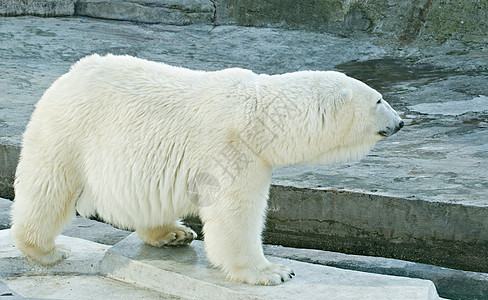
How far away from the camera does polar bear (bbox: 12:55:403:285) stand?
3.00 meters

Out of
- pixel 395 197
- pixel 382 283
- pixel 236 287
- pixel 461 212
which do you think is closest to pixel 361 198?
pixel 395 197

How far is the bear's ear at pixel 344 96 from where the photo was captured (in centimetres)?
301

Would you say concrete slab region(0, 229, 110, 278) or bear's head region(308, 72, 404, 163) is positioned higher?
bear's head region(308, 72, 404, 163)

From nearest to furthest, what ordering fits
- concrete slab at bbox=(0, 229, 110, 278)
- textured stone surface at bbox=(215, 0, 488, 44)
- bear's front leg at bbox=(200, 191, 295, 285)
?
bear's front leg at bbox=(200, 191, 295, 285) → concrete slab at bbox=(0, 229, 110, 278) → textured stone surface at bbox=(215, 0, 488, 44)

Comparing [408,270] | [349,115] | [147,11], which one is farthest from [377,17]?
[349,115]

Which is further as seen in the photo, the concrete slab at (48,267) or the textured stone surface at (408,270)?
the textured stone surface at (408,270)

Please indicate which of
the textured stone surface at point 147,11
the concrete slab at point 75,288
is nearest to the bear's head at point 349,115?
the concrete slab at point 75,288

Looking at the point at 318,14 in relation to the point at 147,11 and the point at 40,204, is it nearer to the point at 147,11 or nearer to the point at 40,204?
the point at 147,11

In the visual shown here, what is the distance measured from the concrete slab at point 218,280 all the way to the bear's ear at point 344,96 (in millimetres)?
809

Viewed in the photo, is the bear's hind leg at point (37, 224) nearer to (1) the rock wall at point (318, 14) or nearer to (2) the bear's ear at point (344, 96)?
(2) the bear's ear at point (344, 96)

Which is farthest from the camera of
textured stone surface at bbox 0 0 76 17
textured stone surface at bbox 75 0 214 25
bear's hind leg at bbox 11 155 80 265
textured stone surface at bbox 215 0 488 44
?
textured stone surface at bbox 75 0 214 25

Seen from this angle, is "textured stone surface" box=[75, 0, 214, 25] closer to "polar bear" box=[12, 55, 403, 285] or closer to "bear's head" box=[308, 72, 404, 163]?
"polar bear" box=[12, 55, 403, 285]

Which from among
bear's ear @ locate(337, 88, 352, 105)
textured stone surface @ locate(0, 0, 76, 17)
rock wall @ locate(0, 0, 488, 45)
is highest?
bear's ear @ locate(337, 88, 352, 105)

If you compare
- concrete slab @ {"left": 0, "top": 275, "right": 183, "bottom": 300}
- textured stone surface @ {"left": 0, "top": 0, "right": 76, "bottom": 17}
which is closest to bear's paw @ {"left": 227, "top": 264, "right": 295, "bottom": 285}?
concrete slab @ {"left": 0, "top": 275, "right": 183, "bottom": 300}
